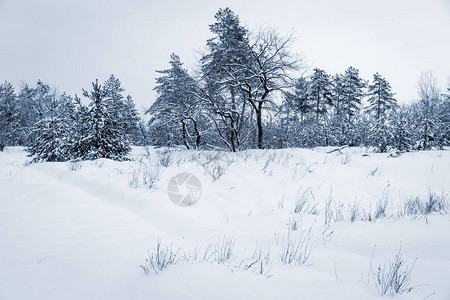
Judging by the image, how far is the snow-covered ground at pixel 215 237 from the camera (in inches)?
65.7

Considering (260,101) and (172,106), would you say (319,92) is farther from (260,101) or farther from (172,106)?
(172,106)

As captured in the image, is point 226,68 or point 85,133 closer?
point 85,133

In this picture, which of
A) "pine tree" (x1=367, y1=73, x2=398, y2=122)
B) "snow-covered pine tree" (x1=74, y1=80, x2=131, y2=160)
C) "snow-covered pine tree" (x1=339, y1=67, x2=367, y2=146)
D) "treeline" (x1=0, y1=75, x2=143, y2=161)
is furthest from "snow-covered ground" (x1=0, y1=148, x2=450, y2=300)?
"pine tree" (x1=367, y1=73, x2=398, y2=122)

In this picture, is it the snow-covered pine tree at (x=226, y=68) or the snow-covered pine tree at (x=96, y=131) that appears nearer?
the snow-covered pine tree at (x=96, y=131)

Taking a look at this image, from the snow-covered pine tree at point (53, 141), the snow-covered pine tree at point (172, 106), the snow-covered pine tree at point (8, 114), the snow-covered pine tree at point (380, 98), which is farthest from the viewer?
the snow-covered pine tree at point (8, 114)

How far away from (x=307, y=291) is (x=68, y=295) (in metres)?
1.83

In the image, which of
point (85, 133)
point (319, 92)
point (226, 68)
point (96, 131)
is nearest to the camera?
point (96, 131)

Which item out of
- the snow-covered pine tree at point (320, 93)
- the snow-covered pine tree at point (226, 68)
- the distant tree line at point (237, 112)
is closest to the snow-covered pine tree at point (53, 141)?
the distant tree line at point (237, 112)

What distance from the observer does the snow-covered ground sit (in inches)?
65.7

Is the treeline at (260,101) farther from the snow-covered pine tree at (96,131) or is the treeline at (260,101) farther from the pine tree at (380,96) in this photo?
the pine tree at (380,96)

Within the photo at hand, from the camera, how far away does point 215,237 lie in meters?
3.08

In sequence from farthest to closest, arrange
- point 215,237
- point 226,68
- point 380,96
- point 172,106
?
point 380,96, point 172,106, point 226,68, point 215,237

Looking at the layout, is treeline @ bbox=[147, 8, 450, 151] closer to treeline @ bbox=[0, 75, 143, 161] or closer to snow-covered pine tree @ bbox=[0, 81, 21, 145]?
treeline @ bbox=[0, 75, 143, 161]

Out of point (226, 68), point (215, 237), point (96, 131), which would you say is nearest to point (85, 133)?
point (96, 131)
